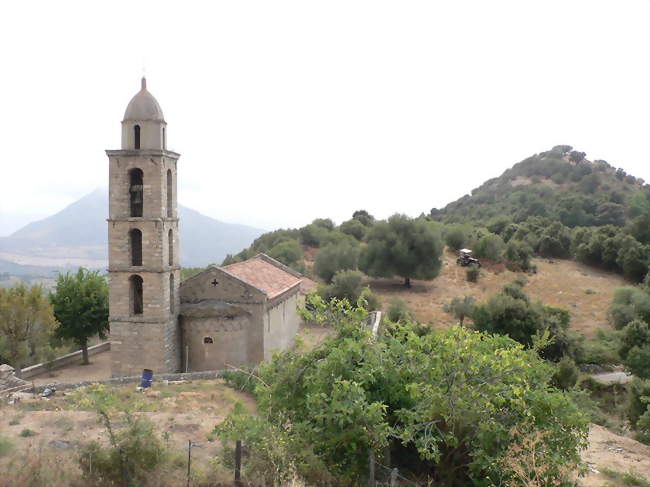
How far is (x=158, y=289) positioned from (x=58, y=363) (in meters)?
8.42

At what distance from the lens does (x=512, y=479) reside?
7527 mm

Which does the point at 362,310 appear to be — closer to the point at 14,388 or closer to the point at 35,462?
the point at 35,462

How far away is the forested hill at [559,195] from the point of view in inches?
2995

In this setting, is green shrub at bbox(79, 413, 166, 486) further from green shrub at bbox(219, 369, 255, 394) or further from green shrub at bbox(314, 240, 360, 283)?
green shrub at bbox(314, 240, 360, 283)

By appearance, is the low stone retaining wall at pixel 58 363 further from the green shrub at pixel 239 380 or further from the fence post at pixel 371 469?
the fence post at pixel 371 469

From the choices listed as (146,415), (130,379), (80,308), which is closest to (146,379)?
(130,379)

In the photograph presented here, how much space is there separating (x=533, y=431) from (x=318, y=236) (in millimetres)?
54279

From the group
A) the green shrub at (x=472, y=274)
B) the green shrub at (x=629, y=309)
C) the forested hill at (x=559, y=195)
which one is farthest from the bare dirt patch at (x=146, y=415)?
the forested hill at (x=559, y=195)

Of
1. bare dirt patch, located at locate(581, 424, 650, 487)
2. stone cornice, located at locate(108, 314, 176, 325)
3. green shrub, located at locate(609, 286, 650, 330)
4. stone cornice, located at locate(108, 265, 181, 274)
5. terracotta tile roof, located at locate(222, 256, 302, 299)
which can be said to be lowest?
bare dirt patch, located at locate(581, 424, 650, 487)

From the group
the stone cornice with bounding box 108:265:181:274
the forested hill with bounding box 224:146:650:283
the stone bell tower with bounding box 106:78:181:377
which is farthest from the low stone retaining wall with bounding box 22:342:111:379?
the forested hill with bounding box 224:146:650:283

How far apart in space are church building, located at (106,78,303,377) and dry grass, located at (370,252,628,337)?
1746cm

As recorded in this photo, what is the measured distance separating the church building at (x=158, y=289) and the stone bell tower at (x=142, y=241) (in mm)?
39

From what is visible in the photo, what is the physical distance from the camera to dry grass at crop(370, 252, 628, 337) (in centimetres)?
3803

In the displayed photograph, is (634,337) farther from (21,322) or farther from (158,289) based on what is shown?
(21,322)
